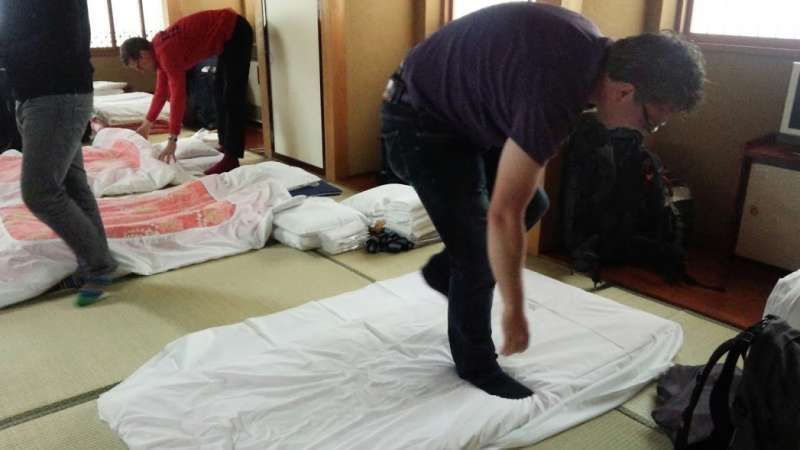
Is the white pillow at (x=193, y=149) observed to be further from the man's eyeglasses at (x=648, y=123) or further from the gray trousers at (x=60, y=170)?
the man's eyeglasses at (x=648, y=123)

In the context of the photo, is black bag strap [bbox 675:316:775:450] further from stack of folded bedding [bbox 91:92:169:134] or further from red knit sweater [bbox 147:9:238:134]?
stack of folded bedding [bbox 91:92:169:134]

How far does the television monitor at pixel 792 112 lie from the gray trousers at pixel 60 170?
8.77 feet

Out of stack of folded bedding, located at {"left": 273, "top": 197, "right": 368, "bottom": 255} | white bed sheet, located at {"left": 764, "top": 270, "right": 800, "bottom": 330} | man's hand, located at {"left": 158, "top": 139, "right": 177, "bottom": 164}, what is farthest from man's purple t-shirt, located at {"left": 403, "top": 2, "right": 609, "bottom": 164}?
man's hand, located at {"left": 158, "top": 139, "right": 177, "bottom": 164}

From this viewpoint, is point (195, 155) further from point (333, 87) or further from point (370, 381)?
point (370, 381)

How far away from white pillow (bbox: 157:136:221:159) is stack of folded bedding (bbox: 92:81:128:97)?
1989mm

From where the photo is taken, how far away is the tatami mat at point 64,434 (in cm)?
169

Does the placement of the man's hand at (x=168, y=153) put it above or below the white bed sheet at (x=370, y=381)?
above

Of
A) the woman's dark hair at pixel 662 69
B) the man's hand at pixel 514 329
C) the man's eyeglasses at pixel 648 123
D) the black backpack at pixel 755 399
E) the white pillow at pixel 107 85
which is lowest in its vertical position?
the white pillow at pixel 107 85

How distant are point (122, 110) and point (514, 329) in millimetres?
5099

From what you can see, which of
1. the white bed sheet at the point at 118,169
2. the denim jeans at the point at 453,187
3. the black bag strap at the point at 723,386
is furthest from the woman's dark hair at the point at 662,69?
the white bed sheet at the point at 118,169

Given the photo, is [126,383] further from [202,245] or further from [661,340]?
[661,340]

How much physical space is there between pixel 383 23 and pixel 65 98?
2.40 meters

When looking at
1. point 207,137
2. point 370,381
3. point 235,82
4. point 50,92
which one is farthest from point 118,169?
point 370,381

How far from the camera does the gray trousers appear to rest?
2.25 m
